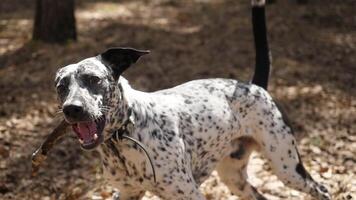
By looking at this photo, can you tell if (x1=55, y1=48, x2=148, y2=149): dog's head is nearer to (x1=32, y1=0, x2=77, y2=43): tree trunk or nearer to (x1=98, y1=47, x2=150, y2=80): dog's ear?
(x1=98, y1=47, x2=150, y2=80): dog's ear

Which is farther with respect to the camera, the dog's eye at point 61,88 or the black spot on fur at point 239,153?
the black spot on fur at point 239,153

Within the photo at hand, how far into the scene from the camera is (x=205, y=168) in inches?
185

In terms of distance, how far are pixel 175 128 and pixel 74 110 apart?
3.50ft

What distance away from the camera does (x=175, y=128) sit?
4.32 metres

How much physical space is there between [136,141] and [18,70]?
599 centimetres

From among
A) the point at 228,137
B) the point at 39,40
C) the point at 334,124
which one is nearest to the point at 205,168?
the point at 228,137

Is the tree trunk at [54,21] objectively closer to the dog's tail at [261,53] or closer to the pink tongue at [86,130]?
the dog's tail at [261,53]

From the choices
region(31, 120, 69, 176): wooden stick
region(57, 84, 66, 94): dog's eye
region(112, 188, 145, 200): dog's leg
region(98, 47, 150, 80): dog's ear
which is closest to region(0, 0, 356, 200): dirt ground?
region(112, 188, 145, 200): dog's leg

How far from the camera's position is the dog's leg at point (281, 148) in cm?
473

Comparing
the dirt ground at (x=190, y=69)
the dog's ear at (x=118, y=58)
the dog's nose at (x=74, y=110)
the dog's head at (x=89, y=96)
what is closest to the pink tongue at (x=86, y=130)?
the dog's head at (x=89, y=96)

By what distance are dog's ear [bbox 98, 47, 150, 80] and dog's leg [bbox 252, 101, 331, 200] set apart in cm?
133

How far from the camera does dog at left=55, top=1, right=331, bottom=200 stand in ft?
12.2

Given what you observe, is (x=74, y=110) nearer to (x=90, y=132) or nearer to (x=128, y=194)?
Result: (x=90, y=132)

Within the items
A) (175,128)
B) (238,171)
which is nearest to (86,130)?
(175,128)
